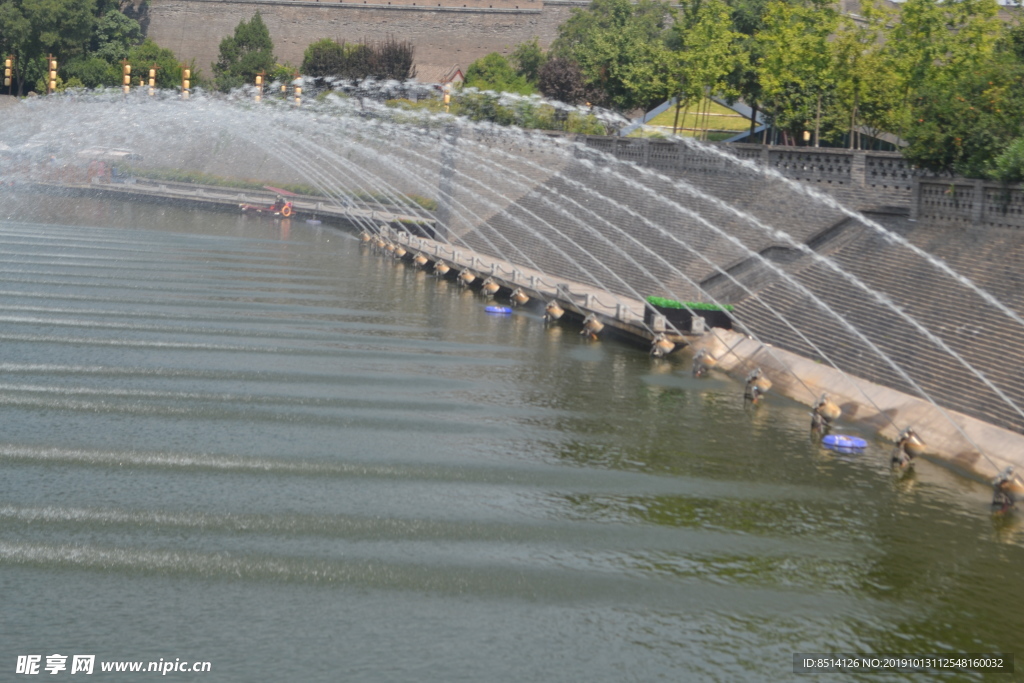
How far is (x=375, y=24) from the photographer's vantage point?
119250mm

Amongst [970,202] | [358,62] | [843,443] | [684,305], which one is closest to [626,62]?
[684,305]

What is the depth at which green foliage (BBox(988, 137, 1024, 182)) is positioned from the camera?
99.8ft

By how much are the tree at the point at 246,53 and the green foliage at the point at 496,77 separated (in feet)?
68.3

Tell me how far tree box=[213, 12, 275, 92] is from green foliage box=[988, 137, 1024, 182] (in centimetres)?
9024

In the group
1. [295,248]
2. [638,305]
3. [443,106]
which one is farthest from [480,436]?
[443,106]

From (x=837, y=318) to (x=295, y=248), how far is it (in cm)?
3221

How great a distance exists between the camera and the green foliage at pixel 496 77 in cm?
9300

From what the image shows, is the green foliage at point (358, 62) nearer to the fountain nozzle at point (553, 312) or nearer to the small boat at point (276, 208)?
the small boat at point (276, 208)

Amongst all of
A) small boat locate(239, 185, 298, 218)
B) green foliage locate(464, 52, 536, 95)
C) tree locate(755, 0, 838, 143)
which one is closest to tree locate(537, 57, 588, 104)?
green foliage locate(464, 52, 536, 95)

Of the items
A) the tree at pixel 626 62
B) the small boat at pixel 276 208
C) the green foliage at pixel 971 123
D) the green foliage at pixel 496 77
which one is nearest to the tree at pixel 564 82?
the tree at pixel 626 62

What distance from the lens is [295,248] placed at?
58156 millimetres

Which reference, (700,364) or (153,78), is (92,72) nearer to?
(153,78)

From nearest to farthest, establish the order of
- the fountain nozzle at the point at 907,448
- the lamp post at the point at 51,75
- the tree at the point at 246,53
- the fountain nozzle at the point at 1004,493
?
the fountain nozzle at the point at 1004,493 → the fountain nozzle at the point at 907,448 → the lamp post at the point at 51,75 → the tree at the point at 246,53

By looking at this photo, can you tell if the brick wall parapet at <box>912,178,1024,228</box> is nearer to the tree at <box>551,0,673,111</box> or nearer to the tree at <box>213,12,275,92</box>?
the tree at <box>551,0,673,111</box>
